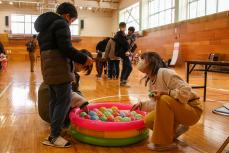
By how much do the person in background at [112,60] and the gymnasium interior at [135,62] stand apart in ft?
0.80

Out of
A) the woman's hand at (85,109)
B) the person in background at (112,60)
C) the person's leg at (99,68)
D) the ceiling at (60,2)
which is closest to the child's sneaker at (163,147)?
the woman's hand at (85,109)

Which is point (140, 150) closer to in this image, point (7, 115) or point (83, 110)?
point (83, 110)

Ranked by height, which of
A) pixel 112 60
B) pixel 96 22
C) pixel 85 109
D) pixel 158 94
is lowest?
pixel 85 109

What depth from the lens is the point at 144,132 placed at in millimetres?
2619

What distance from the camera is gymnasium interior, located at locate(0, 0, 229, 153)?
263 centimetres

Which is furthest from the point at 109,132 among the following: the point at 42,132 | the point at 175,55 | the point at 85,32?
the point at 85,32

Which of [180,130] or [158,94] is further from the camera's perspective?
[180,130]

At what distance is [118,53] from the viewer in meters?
6.84

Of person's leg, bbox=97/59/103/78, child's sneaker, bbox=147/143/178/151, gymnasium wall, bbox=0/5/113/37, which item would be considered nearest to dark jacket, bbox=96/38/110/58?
person's leg, bbox=97/59/103/78

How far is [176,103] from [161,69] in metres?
0.30

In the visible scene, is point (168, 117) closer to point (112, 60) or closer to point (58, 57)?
point (58, 57)

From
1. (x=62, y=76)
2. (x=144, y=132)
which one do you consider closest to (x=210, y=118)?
(x=144, y=132)

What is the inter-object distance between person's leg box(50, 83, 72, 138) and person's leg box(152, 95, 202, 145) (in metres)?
0.76

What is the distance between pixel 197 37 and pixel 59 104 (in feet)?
33.2
